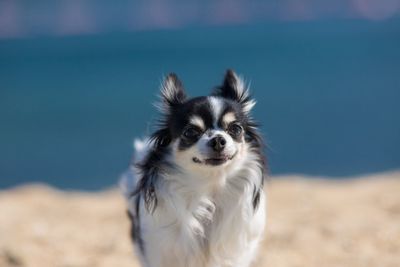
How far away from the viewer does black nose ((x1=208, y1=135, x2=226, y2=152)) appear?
4090mm

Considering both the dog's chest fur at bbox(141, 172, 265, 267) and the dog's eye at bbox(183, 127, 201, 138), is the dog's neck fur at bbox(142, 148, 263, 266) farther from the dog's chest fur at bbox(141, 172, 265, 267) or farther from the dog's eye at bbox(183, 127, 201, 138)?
the dog's eye at bbox(183, 127, 201, 138)

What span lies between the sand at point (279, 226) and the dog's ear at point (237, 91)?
1741mm

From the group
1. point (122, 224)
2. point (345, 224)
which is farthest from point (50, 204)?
point (345, 224)

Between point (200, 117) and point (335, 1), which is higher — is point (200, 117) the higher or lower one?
the lower one

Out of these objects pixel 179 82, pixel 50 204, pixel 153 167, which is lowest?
pixel 153 167

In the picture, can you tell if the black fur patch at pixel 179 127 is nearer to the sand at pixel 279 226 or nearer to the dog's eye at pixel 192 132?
the dog's eye at pixel 192 132

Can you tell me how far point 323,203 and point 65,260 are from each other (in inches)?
124

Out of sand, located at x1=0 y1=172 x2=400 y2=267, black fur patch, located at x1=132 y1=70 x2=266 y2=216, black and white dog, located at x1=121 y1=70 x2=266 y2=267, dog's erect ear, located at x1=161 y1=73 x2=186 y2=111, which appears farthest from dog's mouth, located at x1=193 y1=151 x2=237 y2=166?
sand, located at x1=0 y1=172 x2=400 y2=267

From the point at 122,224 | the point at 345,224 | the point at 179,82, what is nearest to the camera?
the point at 179,82

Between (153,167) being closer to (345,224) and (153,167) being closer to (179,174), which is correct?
(179,174)

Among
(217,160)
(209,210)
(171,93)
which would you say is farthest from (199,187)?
(171,93)

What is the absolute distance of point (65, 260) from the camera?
20.8 feet

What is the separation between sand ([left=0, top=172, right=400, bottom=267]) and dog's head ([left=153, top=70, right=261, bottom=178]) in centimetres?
177

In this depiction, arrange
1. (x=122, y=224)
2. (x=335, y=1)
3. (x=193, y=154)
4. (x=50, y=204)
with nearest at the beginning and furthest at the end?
(x=193, y=154) → (x=122, y=224) → (x=50, y=204) → (x=335, y=1)
